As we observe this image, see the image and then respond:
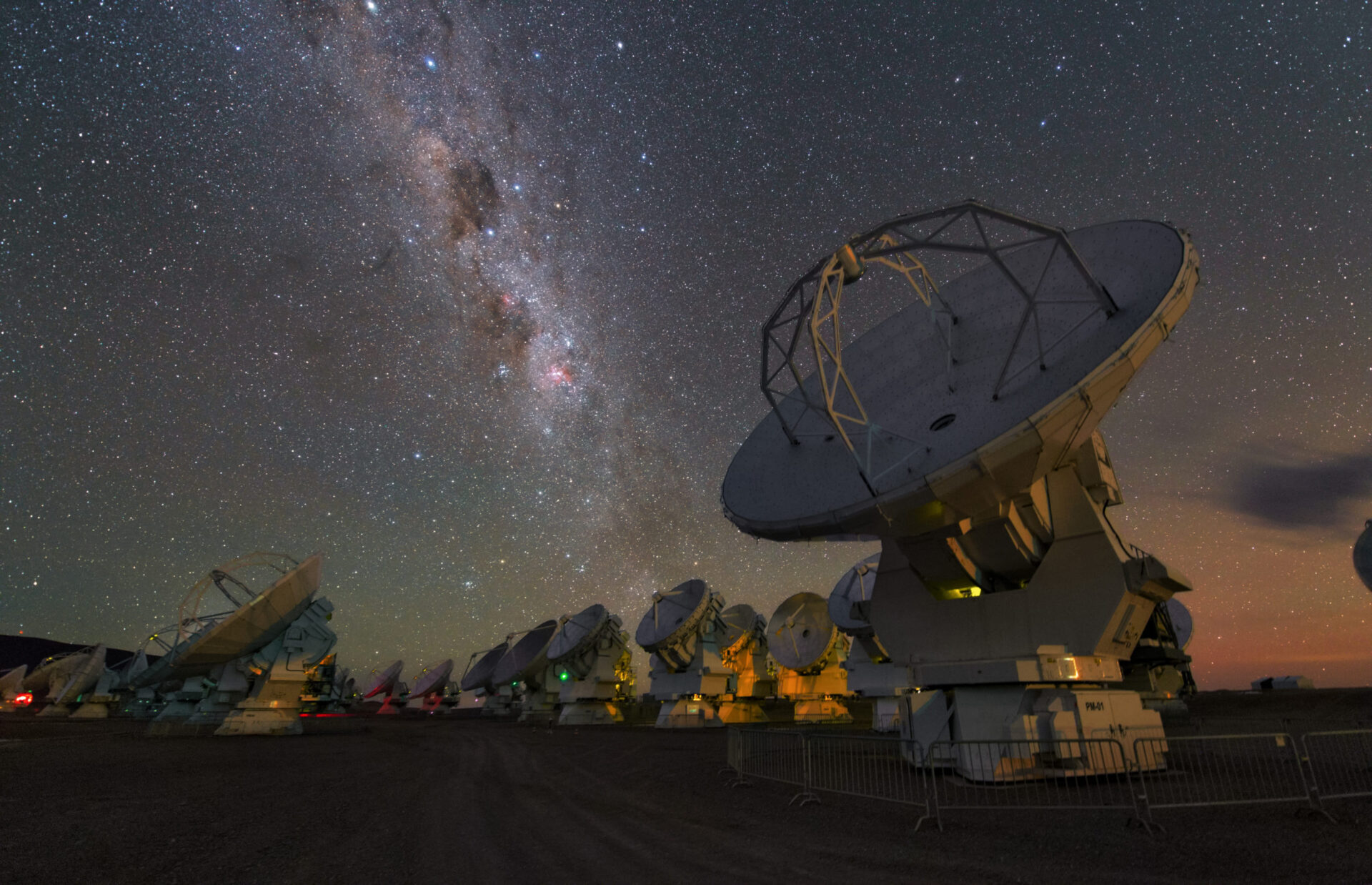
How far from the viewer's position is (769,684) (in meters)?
41.6

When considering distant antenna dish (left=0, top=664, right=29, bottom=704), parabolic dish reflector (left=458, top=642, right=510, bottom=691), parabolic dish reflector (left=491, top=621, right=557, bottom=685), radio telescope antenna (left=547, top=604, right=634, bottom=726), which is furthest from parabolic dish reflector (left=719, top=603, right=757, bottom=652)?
distant antenna dish (left=0, top=664, right=29, bottom=704)

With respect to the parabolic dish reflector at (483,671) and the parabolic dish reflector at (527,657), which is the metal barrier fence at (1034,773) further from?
the parabolic dish reflector at (483,671)

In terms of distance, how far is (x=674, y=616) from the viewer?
3572cm

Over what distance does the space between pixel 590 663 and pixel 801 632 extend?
12351 millimetres

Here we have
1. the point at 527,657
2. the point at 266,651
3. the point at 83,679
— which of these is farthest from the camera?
the point at 83,679

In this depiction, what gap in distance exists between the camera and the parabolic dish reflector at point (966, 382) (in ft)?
35.5

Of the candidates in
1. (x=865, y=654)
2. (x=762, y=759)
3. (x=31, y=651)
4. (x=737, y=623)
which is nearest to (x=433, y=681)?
(x=737, y=623)

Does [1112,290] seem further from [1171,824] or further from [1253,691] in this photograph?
[1253,691]

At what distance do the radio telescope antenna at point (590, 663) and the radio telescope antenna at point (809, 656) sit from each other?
9.42 meters

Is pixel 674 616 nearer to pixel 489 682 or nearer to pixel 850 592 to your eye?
pixel 850 592

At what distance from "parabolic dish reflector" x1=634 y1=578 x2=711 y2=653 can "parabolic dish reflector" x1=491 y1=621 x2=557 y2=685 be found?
12393 mm

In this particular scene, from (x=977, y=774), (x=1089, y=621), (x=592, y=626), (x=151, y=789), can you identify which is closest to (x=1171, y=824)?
(x=977, y=774)

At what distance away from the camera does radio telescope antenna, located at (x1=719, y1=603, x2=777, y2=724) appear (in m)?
38.2

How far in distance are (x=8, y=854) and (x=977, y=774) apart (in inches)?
517
